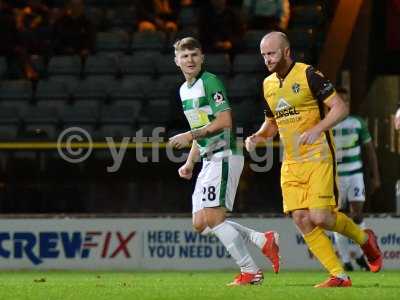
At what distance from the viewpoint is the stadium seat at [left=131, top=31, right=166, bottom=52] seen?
17.4m

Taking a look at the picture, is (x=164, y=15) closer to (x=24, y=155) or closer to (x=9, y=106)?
(x=9, y=106)

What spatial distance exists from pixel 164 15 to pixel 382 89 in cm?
351

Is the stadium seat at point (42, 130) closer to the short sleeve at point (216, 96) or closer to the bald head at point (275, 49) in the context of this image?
the short sleeve at point (216, 96)

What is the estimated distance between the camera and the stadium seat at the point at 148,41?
687 inches

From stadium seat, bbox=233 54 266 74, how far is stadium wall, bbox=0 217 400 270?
3177mm

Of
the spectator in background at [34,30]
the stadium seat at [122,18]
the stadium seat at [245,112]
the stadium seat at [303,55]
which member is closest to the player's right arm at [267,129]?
the stadium seat at [245,112]

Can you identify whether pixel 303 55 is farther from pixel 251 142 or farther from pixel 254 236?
pixel 251 142

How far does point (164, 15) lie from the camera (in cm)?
1861

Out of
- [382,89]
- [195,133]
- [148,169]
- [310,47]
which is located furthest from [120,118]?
[195,133]

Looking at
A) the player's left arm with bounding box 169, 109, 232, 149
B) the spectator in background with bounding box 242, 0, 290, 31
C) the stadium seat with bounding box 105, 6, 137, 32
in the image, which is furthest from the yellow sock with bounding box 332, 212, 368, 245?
the stadium seat with bounding box 105, 6, 137, 32

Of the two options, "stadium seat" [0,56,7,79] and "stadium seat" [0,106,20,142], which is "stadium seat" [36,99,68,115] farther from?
"stadium seat" [0,56,7,79]

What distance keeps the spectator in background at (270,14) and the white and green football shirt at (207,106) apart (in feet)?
25.3

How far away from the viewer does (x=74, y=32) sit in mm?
17500

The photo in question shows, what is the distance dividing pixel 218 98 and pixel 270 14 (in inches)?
318
